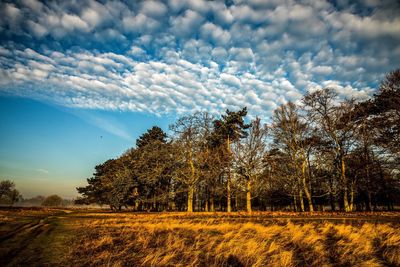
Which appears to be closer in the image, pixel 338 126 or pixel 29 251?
pixel 29 251

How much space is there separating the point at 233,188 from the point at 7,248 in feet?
91.4

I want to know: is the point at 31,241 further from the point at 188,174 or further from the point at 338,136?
the point at 338,136

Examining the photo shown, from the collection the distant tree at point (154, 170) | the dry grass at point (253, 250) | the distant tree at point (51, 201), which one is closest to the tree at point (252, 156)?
the distant tree at point (154, 170)

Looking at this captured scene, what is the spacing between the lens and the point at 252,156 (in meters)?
28.8

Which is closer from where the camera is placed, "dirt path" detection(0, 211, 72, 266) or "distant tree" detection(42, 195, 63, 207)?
"dirt path" detection(0, 211, 72, 266)

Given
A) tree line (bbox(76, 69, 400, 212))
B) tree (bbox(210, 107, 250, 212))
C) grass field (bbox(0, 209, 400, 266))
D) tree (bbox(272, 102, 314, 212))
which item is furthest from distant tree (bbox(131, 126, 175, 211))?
grass field (bbox(0, 209, 400, 266))

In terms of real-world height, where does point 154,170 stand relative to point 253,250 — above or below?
above

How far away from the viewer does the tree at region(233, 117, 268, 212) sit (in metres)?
28.6

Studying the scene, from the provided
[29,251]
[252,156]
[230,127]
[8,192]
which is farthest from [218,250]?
[8,192]

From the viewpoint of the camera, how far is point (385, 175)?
31.4 meters

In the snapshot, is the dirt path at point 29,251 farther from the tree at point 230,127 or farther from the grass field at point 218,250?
the tree at point 230,127

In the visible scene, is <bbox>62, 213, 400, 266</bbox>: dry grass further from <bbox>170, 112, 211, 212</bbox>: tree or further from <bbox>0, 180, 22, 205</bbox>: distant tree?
<bbox>0, 180, 22, 205</bbox>: distant tree

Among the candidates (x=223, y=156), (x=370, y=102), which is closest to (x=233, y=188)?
(x=223, y=156)

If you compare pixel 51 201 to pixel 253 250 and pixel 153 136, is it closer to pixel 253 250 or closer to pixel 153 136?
pixel 153 136
